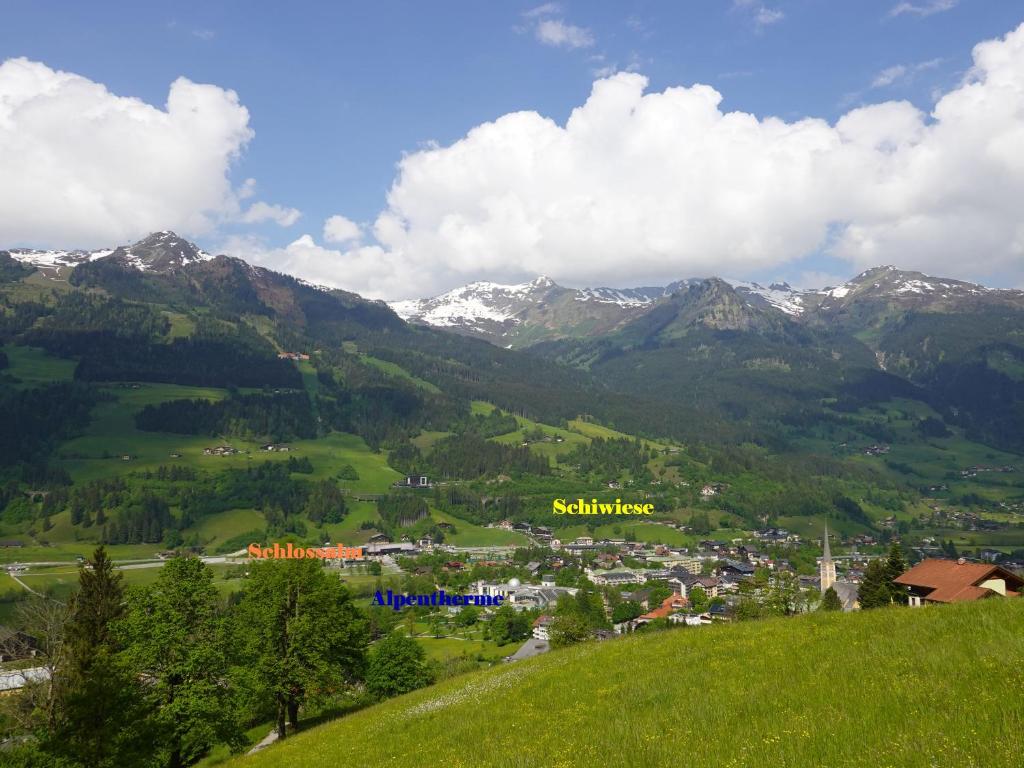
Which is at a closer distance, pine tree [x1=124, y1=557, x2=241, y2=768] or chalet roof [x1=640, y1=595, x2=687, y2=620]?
pine tree [x1=124, y1=557, x2=241, y2=768]

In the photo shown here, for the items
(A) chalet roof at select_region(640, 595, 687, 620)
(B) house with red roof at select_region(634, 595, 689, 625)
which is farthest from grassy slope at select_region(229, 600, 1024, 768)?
(A) chalet roof at select_region(640, 595, 687, 620)

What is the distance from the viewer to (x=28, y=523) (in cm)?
18475

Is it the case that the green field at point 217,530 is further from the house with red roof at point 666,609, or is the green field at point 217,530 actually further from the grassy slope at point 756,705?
the grassy slope at point 756,705

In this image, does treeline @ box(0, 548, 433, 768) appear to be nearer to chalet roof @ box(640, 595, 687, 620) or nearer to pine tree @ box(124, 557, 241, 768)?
pine tree @ box(124, 557, 241, 768)

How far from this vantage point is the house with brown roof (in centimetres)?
4491

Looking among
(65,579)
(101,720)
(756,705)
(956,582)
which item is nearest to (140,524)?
(65,579)

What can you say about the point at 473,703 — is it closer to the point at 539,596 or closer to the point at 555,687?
the point at 555,687

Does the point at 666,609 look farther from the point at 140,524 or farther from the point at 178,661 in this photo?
the point at 140,524

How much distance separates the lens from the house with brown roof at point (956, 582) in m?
44.9

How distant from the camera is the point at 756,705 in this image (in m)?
16.5

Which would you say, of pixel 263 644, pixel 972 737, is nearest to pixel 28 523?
pixel 263 644

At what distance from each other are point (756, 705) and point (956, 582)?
4097 centimetres

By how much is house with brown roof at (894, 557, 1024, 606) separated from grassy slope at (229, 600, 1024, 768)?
26.4 m

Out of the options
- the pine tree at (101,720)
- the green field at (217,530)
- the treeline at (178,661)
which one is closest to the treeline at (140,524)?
the green field at (217,530)
